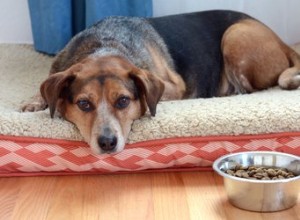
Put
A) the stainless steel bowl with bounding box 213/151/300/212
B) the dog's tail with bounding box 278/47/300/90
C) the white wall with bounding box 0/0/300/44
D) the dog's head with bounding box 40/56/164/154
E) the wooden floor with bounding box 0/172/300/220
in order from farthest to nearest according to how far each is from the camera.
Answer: the white wall with bounding box 0/0/300/44
the dog's tail with bounding box 278/47/300/90
the dog's head with bounding box 40/56/164/154
the wooden floor with bounding box 0/172/300/220
the stainless steel bowl with bounding box 213/151/300/212

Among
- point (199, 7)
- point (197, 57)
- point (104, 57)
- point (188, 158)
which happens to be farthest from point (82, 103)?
point (199, 7)

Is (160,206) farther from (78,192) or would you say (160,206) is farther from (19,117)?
(19,117)

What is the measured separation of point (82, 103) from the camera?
278cm

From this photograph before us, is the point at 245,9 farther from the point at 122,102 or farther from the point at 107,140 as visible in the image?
the point at 107,140

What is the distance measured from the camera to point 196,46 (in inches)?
149

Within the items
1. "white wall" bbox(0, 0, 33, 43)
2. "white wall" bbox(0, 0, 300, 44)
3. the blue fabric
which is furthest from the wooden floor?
"white wall" bbox(0, 0, 33, 43)

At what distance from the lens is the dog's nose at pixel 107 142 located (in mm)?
2650

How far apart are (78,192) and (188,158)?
555 mm

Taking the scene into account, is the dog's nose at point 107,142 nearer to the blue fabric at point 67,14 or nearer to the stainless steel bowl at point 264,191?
the stainless steel bowl at point 264,191

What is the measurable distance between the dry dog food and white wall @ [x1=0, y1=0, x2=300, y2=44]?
217 cm

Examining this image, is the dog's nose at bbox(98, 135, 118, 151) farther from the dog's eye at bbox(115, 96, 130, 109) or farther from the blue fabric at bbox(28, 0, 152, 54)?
the blue fabric at bbox(28, 0, 152, 54)

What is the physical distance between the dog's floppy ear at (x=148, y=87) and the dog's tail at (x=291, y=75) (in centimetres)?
98

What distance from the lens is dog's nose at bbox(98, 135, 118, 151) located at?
2650 mm

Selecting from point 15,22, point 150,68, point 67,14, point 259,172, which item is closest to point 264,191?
point 259,172
